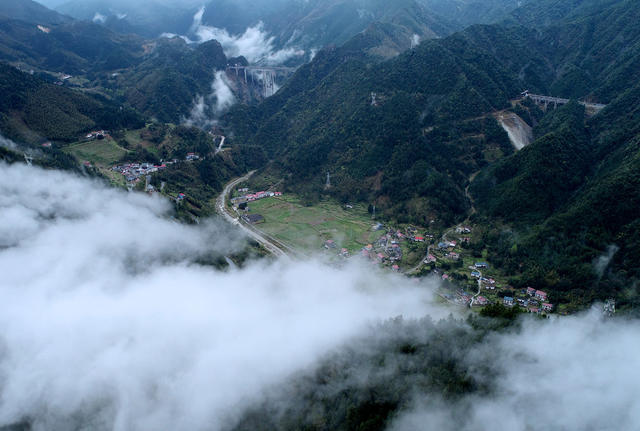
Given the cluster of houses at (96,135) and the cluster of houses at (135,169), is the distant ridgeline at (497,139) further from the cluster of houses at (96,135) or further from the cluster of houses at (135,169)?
the cluster of houses at (96,135)

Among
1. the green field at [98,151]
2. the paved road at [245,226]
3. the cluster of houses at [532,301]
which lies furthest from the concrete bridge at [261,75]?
the cluster of houses at [532,301]

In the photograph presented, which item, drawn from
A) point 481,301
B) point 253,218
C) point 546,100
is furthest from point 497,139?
point 253,218

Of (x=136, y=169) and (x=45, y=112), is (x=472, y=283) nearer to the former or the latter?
(x=136, y=169)

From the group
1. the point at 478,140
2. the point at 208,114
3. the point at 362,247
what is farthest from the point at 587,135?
the point at 208,114

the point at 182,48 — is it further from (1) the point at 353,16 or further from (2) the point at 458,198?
(2) the point at 458,198

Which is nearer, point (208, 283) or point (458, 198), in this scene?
point (208, 283)
